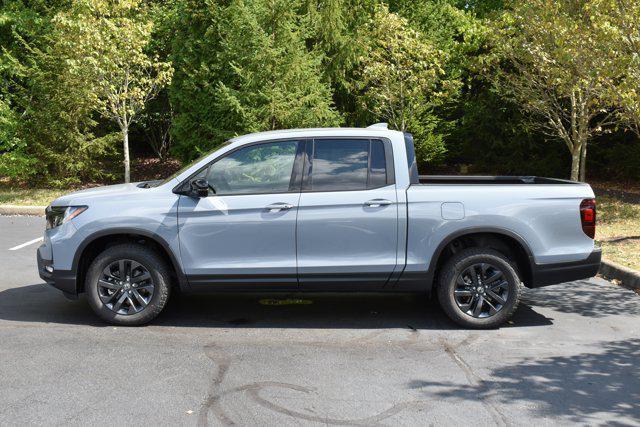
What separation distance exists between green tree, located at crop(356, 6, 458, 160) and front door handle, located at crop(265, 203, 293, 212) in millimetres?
12251

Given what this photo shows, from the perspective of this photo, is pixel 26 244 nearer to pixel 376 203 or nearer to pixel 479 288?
pixel 376 203

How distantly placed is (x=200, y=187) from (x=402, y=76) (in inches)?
506

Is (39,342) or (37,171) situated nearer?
(39,342)

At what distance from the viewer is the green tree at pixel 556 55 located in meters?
10.6

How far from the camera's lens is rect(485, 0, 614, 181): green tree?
10.6 metres

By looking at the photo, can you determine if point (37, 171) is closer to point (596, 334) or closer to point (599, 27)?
point (599, 27)

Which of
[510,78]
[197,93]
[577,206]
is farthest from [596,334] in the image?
[197,93]

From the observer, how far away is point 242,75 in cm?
1650

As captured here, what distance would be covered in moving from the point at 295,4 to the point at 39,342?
13.2 metres

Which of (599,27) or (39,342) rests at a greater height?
(599,27)

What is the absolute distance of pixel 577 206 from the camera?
20.4 ft

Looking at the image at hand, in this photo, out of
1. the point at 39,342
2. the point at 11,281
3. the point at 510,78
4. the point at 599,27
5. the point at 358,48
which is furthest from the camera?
the point at 358,48

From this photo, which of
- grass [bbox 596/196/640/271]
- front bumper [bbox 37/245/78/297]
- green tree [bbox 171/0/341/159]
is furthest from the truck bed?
green tree [bbox 171/0/341/159]

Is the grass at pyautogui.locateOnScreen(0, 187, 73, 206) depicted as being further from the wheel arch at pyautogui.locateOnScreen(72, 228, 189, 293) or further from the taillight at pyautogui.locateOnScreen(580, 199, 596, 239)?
the taillight at pyautogui.locateOnScreen(580, 199, 596, 239)
